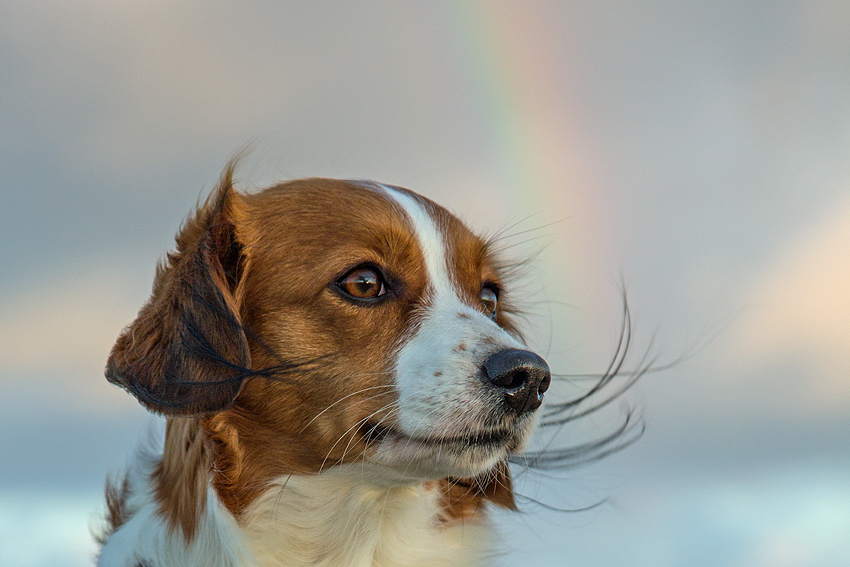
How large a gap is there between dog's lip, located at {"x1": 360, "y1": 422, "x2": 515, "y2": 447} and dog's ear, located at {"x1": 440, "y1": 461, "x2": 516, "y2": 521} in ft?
1.78

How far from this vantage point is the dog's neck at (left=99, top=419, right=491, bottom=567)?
3.95m

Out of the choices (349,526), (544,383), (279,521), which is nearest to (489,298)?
(544,383)

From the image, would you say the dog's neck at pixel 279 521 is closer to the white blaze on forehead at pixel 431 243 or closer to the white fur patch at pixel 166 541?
the white fur patch at pixel 166 541

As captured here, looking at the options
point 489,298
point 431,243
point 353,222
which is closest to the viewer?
point 353,222

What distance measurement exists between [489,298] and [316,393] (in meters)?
1.45

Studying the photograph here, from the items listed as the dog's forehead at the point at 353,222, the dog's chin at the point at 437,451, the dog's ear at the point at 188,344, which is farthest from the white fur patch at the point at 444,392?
the dog's ear at the point at 188,344

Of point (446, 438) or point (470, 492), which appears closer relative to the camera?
point (446, 438)

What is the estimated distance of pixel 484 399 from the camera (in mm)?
3771

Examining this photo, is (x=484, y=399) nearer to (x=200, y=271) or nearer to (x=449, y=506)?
(x=449, y=506)

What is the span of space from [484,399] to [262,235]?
1.58 m

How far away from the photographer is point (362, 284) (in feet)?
13.9

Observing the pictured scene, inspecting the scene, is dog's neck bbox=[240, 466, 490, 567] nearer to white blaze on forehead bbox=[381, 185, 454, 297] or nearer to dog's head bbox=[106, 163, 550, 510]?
dog's head bbox=[106, 163, 550, 510]

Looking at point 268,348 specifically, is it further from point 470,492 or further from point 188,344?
point 470,492

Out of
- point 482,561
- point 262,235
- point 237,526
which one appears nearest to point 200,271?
point 262,235
